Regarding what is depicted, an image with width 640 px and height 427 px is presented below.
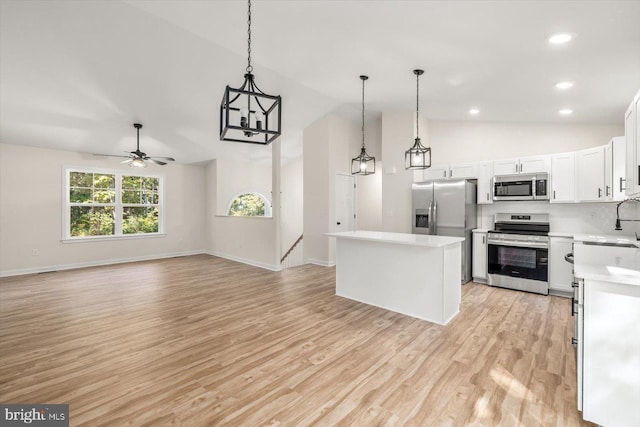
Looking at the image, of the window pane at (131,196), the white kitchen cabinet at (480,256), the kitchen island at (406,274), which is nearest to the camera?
the kitchen island at (406,274)

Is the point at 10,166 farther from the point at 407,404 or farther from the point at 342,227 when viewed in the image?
the point at 407,404

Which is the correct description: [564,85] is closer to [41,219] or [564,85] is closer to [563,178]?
[563,178]

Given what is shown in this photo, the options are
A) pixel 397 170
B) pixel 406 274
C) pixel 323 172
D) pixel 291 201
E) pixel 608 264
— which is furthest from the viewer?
pixel 291 201

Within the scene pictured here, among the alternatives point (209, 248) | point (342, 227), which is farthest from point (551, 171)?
point (209, 248)

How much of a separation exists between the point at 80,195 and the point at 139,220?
1.31m

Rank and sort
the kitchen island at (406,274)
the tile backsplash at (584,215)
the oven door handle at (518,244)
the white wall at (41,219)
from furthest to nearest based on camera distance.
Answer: the white wall at (41,219) < the oven door handle at (518,244) < the tile backsplash at (584,215) < the kitchen island at (406,274)

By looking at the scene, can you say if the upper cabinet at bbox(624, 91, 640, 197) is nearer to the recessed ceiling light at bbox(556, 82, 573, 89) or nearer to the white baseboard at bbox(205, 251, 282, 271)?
the recessed ceiling light at bbox(556, 82, 573, 89)

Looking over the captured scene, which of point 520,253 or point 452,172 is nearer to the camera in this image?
point 520,253

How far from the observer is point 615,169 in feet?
11.6

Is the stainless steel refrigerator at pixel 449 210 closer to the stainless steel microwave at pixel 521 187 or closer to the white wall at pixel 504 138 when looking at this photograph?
the stainless steel microwave at pixel 521 187

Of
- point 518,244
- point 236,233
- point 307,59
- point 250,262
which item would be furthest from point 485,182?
point 236,233

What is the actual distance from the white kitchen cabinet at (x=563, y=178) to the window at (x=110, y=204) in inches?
330

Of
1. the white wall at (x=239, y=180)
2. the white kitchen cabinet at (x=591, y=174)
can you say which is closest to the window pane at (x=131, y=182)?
the white wall at (x=239, y=180)

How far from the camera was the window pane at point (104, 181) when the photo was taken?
22.5 ft
